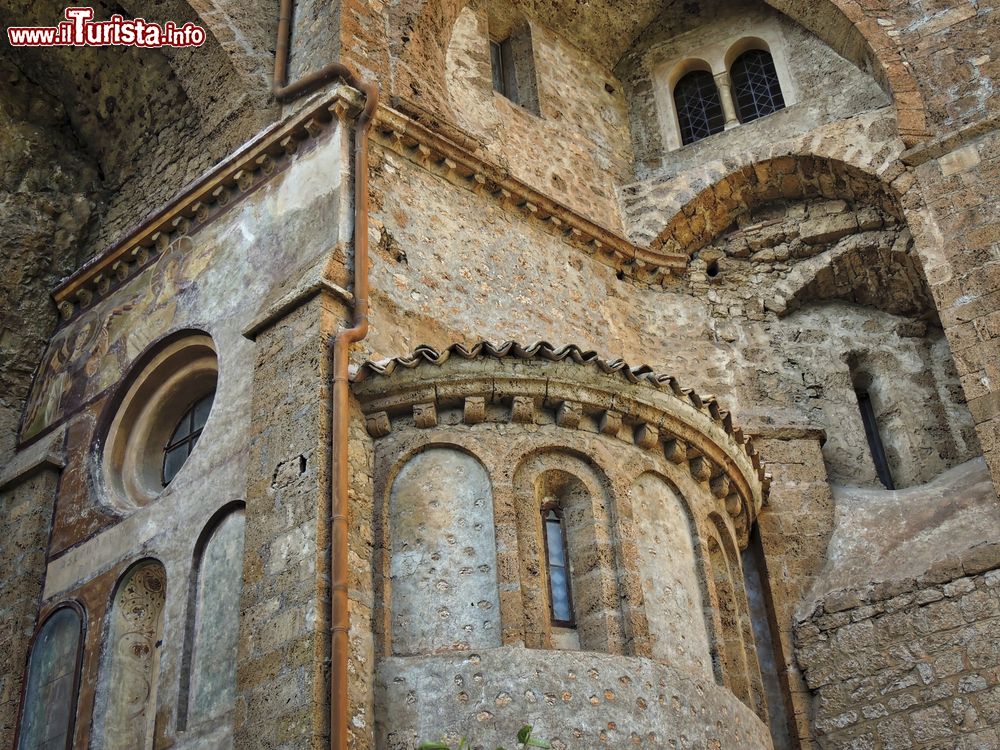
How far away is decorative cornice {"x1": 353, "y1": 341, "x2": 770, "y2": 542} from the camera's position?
9.55 metres

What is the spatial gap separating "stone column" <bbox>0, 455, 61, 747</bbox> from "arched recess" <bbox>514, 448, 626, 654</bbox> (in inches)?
186

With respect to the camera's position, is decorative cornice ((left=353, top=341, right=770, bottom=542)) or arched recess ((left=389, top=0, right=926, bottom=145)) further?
arched recess ((left=389, top=0, right=926, bottom=145))

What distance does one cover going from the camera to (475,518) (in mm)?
9266

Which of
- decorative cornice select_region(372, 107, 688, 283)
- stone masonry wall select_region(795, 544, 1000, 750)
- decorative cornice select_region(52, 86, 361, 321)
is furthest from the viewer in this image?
decorative cornice select_region(372, 107, 688, 283)

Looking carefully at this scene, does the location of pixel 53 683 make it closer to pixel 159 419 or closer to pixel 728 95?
pixel 159 419

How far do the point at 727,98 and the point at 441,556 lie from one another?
775 cm

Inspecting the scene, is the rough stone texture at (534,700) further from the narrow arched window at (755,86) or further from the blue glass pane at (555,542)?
the narrow arched window at (755,86)

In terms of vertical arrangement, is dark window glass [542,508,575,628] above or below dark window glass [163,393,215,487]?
below

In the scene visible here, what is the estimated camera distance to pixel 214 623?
31.0ft

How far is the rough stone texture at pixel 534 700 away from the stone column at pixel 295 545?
270 mm

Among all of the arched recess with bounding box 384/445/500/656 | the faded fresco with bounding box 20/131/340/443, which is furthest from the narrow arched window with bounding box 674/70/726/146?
the arched recess with bounding box 384/445/500/656

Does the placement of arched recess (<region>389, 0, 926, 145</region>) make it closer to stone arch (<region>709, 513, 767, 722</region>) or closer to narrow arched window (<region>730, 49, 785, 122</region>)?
narrow arched window (<region>730, 49, 785, 122</region>)

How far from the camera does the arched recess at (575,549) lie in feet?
29.5

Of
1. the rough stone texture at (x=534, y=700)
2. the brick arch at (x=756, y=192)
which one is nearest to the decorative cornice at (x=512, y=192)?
Answer: the brick arch at (x=756, y=192)
